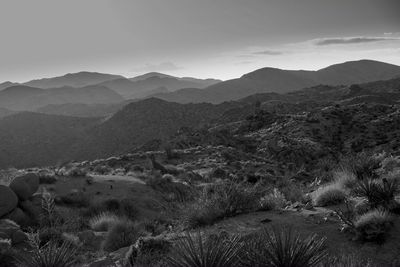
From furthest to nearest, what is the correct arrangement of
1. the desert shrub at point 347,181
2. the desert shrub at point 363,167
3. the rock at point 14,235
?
the rock at point 14,235 < the desert shrub at point 363,167 < the desert shrub at point 347,181

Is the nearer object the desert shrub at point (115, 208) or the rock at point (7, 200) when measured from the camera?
the rock at point (7, 200)

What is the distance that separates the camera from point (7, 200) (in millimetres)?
14281

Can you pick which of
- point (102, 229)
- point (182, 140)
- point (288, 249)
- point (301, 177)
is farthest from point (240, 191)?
point (182, 140)

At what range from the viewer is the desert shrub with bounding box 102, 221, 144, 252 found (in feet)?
31.0

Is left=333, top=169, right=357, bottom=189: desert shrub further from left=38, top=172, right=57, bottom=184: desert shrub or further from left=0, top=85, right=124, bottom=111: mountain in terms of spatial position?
left=0, top=85, right=124, bottom=111: mountain

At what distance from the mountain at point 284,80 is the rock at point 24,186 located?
128m

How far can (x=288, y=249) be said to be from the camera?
4.86m

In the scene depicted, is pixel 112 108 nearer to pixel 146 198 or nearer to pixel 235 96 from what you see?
pixel 235 96

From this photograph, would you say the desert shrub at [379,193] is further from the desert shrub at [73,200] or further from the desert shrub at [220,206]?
the desert shrub at [73,200]

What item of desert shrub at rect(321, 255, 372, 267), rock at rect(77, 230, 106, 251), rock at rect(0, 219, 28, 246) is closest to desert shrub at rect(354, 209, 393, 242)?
desert shrub at rect(321, 255, 372, 267)

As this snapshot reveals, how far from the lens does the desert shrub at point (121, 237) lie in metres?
9.45

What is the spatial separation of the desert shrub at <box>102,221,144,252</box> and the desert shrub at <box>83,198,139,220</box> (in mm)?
6635

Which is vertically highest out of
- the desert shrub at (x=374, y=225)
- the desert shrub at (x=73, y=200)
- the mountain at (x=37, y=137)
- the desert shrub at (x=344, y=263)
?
the desert shrub at (x=344, y=263)

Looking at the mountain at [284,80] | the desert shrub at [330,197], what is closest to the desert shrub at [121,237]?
the desert shrub at [330,197]
